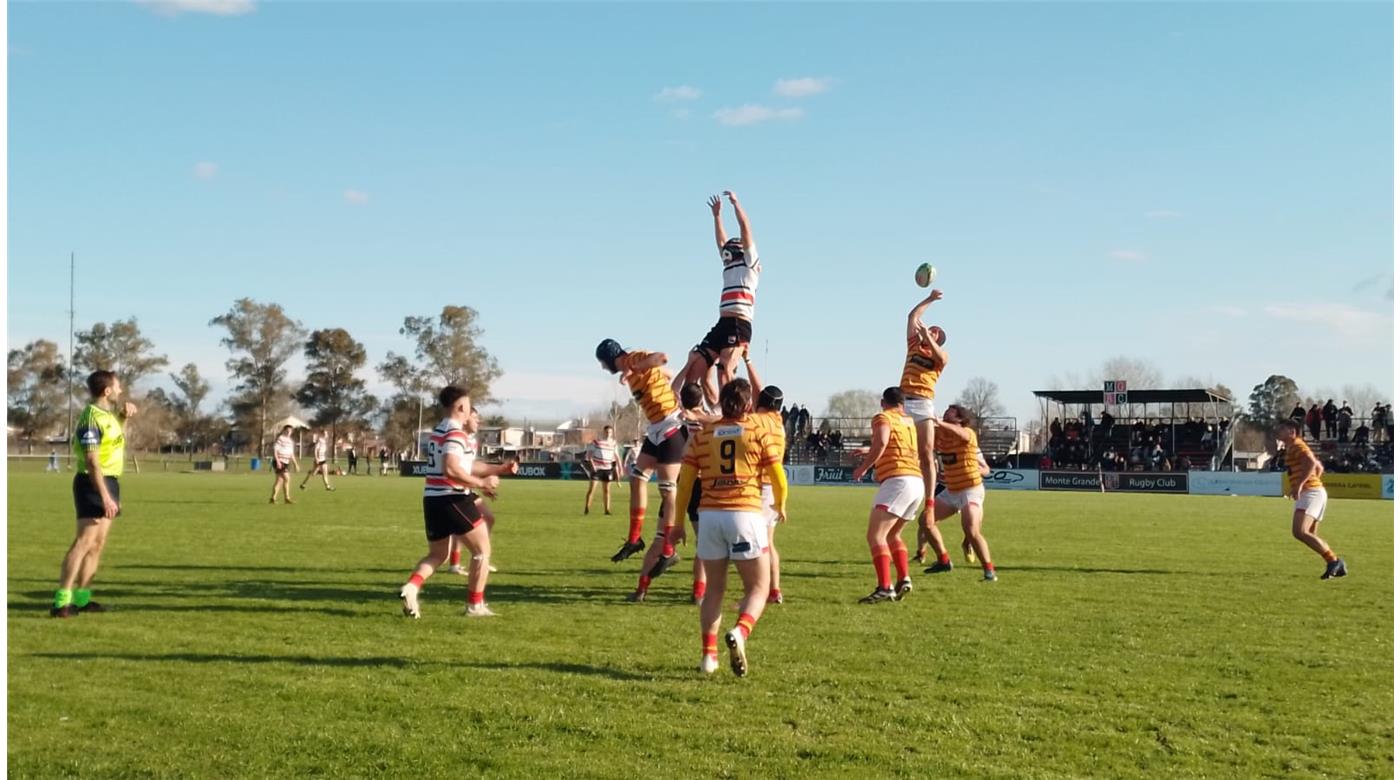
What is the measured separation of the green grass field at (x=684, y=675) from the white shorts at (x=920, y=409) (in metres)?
1.83

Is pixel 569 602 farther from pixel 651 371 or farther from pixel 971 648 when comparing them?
pixel 971 648

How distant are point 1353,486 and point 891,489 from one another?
3737cm

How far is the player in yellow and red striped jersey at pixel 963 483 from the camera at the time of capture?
1318cm

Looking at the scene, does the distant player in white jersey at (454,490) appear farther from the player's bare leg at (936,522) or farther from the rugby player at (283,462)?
the rugby player at (283,462)

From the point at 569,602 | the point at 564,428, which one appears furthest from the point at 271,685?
the point at 564,428

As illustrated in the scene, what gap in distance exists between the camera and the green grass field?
Result: 19.8 ft

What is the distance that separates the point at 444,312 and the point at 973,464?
3201 inches

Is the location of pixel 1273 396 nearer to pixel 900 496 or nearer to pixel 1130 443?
pixel 1130 443

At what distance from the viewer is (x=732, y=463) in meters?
7.82

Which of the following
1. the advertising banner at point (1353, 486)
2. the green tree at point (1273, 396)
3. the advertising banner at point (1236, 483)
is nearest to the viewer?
the advertising banner at point (1353, 486)

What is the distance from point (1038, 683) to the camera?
768 cm

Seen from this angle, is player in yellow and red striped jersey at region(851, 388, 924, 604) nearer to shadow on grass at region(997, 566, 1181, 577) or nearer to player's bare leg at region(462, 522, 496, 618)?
shadow on grass at region(997, 566, 1181, 577)

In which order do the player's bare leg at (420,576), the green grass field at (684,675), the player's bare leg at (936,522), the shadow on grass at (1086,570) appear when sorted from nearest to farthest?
the green grass field at (684,675) < the player's bare leg at (420,576) < the player's bare leg at (936,522) < the shadow on grass at (1086,570)

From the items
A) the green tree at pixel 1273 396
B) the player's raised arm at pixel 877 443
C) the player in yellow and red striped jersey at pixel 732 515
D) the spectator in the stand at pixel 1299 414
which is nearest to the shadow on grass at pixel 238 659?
the player in yellow and red striped jersey at pixel 732 515
